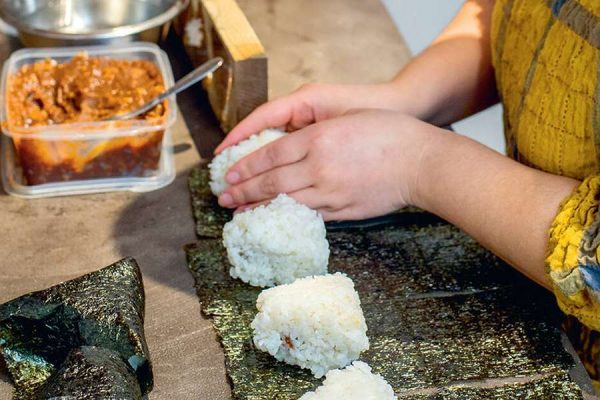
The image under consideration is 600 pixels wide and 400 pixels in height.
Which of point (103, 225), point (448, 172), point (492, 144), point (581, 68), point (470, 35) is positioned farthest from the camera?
A: point (492, 144)

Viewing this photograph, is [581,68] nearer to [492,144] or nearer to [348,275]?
[348,275]

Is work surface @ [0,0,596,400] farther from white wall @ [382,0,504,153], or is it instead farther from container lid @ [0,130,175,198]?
white wall @ [382,0,504,153]

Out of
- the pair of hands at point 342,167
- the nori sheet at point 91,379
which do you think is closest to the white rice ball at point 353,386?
the nori sheet at point 91,379

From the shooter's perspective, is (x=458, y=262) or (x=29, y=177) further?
(x=29, y=177)

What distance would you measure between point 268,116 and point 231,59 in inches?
5.5

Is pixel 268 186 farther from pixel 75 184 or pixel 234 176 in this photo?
pixel 75 184

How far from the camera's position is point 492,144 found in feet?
11.0

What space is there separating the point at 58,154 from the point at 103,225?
160mm

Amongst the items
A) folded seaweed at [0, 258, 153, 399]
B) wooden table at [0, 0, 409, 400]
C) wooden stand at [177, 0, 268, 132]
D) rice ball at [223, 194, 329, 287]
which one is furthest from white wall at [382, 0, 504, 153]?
folded seaweed at [0, 258, 153, 399]

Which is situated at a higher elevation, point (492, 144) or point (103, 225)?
point (103, 225)

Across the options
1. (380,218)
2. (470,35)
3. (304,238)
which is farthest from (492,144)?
(304,238)

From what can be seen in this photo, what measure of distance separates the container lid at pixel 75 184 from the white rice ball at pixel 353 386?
611 millimetres

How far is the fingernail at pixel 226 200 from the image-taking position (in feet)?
5.12

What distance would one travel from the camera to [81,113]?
163cm
